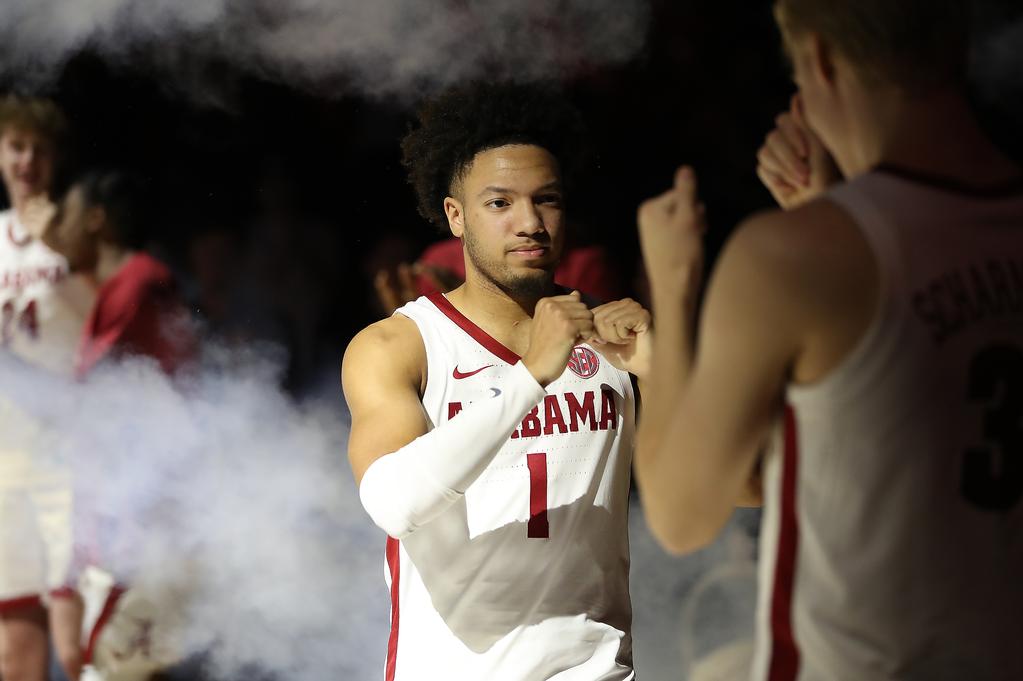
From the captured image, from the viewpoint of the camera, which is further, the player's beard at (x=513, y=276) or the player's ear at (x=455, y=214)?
the player's ear at (x=455, y=214)

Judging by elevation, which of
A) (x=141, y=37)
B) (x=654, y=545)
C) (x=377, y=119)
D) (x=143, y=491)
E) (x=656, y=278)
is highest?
(x=141, y=37)

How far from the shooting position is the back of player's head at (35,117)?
3.81 m

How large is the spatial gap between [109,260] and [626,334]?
2550 mm

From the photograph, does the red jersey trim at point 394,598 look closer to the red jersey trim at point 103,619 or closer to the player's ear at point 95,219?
the red jersey trim at point 103,619

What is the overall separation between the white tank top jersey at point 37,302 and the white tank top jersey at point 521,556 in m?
1.97

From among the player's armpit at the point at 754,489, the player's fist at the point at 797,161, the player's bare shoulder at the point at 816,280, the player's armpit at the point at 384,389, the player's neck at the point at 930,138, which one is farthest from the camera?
the player's armpit at the point at 384,389

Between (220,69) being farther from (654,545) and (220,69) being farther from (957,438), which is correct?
(957,438)

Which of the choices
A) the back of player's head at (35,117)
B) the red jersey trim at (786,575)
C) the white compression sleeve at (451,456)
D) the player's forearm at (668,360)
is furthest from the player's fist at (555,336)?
the back of player's head at (35,117)

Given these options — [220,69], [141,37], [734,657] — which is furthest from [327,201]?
[734,657]

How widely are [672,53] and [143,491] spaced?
2.44 meters

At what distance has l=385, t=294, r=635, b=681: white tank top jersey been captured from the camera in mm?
2258

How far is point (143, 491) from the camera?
3854 mm

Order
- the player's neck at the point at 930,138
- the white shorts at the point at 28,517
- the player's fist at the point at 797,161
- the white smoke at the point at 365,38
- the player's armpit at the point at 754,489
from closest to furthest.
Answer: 1. the player's neck at the point at 930,138
2. the player's fist at the point at 797,161
3. the player's armpit at the point at 754,489
4. the white shorts at the point at 28,517
5. the white smoke at the point at 365,38

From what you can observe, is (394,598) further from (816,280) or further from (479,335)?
(816,280)
